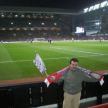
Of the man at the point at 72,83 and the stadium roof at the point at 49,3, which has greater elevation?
the stadium roof at the point at 49,3

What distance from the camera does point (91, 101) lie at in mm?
8453

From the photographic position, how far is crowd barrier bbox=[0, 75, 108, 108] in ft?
23.3

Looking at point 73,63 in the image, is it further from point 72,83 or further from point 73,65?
point 72,83

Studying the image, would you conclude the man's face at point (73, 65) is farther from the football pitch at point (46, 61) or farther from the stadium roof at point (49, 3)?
the stadium roof at point (49, 3)

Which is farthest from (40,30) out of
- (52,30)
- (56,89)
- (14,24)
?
(56,89)

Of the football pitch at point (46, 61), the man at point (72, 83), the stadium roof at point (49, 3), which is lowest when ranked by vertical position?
the football pitch at point (46, 61)

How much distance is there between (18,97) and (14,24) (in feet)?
224

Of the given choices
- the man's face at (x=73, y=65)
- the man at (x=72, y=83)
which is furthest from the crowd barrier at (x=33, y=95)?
the man's face at (x=73, y=65)

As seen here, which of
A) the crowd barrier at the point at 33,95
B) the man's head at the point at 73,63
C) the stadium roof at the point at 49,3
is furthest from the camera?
the stadium roof at the point at 49,3

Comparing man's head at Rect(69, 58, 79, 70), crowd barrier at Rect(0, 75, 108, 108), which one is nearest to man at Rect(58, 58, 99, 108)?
man's head at Rect(69, 58, 79, 70)

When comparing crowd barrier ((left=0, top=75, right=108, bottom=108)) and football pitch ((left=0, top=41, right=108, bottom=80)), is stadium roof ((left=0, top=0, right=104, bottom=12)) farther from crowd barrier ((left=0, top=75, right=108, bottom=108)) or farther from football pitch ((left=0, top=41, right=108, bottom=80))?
crowd barrier ((left=0, top=75, right=108, bottom=108))

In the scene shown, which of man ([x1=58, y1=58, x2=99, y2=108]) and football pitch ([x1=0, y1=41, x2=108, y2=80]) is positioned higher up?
man ([x1=58, y1=58, x2=99, y2=108])

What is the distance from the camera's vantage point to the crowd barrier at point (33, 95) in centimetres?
711

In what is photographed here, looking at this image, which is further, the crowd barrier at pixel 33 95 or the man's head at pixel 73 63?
the crowd barrier at pixel 33 95
